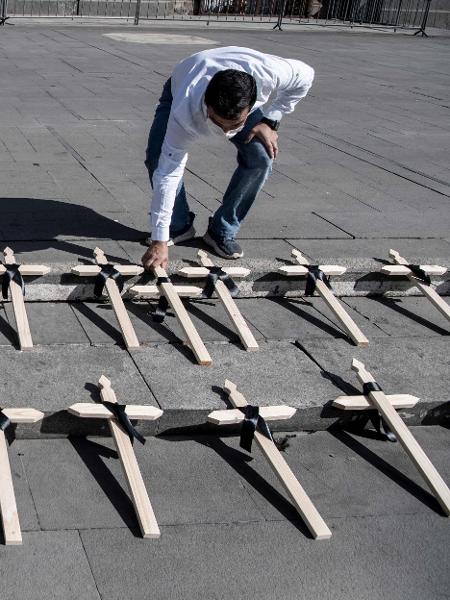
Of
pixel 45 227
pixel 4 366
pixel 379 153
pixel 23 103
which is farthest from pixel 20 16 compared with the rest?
pixel 4 366

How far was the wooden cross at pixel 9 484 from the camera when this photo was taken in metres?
3.11

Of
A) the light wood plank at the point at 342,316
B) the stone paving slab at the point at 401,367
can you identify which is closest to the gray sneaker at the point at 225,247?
the light wood plank at the point at 342,316

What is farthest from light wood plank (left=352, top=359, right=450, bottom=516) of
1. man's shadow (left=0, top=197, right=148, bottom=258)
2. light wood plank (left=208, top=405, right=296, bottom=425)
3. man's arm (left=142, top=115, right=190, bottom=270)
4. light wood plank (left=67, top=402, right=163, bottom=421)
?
man's shadow (left=0, top=197, right=148, bottom=258)

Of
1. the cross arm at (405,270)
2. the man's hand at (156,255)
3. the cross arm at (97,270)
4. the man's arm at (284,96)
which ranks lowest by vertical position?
the cross arm at (97,270)

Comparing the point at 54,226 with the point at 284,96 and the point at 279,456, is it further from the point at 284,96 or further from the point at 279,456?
the point at 279,456

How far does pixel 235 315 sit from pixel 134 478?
154 centimetres

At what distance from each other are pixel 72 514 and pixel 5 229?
107 inches

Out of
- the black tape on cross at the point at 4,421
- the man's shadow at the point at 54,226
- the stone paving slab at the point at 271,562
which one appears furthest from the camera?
the man's shadow at the point at 54,226

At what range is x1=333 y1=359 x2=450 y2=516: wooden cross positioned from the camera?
3.67 m

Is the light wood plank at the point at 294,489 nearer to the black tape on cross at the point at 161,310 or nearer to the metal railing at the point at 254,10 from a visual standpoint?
the black tape on cross at the point at 161,310

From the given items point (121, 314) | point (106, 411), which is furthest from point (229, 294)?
point (106, 411)

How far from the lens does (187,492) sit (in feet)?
11.6

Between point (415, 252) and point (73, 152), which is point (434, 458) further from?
point (73, 152)

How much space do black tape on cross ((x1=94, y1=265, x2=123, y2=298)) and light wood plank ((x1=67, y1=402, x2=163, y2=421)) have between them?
1.28 m
